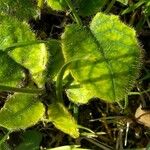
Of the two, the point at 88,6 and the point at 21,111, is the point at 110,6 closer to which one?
the point at 88,6

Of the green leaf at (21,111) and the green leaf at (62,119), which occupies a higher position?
the green leaf at (21,111)

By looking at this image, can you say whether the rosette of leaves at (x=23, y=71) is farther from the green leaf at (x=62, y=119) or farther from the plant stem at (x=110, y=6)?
the plant stem at (x=110, y=6)

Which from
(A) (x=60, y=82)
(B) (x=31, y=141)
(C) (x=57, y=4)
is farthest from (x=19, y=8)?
(B) (x=31, y=141)

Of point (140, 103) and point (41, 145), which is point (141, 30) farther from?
point (41, 145)

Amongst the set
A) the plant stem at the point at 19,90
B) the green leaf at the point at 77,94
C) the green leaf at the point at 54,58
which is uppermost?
the green leaf at the point at 54,58

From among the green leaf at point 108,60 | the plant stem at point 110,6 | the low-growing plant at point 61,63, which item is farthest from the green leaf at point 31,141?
the plant stem at point 110,6

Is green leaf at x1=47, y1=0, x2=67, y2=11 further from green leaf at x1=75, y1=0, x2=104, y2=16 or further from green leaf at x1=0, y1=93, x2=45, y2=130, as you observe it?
green leaf at x1=0, y1=93, x2=45, y2=130
